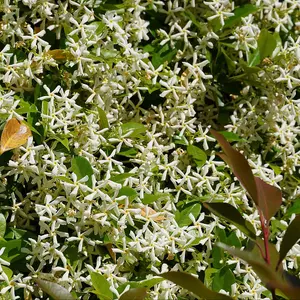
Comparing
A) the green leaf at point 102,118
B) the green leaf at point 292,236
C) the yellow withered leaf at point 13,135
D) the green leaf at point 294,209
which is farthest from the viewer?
the green leaf at point 294,209

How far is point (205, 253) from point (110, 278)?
33 centimetres

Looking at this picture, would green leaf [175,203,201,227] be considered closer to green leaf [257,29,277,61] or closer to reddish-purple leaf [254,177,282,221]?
green leaf [257,29,277,61]

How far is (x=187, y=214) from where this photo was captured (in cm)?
183

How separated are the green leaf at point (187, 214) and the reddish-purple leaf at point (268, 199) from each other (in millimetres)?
815

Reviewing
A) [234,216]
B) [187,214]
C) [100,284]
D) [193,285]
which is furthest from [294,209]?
[193,285]

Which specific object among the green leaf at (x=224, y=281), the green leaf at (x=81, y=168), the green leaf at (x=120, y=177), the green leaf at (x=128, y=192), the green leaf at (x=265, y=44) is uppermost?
the green leaf at (x=265, y=44)

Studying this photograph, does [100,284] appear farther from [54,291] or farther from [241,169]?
[241,169]

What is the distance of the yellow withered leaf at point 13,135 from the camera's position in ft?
5.15

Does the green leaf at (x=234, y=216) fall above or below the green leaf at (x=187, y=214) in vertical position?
above

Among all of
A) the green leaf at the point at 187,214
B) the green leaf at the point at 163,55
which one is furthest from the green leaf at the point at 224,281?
the green leaf at the point at 163,55

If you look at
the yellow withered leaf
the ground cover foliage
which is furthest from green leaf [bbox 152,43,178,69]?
the yellow withered leaf

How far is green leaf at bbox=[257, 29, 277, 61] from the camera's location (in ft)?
6.84

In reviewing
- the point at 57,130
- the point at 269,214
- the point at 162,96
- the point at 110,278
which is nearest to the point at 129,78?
the point at 162,96

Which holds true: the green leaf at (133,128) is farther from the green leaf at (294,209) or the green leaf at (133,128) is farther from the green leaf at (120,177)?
the green leaf at (294,209)
